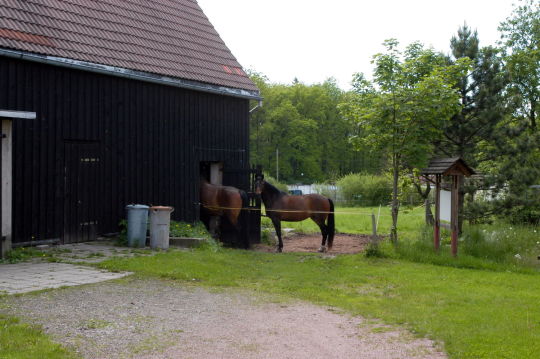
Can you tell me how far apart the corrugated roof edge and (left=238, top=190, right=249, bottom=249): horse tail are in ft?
10.0

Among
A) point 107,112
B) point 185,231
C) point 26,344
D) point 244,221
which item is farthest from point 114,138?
point 26,344

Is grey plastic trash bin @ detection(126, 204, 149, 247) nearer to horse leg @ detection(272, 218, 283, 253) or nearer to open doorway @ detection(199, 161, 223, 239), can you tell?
horse leg @ detection(272, 218, 283, 253)

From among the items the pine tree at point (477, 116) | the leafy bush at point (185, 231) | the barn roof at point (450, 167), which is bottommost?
the leafy bush at point (185, 231)

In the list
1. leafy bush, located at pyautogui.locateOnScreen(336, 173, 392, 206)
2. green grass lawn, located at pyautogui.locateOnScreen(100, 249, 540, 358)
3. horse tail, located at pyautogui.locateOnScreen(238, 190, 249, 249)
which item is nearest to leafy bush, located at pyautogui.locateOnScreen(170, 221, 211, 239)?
horse tail, located at pyautogui.locateOnScreen(238, 190, 249, 249)

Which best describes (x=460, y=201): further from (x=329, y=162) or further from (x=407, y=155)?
(x=329, y=162)

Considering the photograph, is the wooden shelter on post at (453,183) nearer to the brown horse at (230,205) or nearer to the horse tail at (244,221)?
Result: the horse tail at (244,221)

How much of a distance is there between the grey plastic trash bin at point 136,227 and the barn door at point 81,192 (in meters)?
0.97

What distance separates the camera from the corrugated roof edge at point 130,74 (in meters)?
11.2

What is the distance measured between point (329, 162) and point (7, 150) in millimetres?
60417

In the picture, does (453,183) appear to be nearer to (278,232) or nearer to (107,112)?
(278,232)

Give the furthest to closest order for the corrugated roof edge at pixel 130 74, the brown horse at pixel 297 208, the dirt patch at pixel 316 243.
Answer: the dirt patch at pixel 316 243 → the brown horse at pixel 297 208 → the corrugated roof edge at pixel 130 74

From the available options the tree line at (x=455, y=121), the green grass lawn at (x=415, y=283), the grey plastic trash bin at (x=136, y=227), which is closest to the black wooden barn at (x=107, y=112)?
the grey plastic trash bin at (x=136, y=227)

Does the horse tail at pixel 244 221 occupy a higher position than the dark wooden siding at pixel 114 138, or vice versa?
the dark wooden siding at pixel 114 138

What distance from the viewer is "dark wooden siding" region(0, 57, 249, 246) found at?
451 inches
